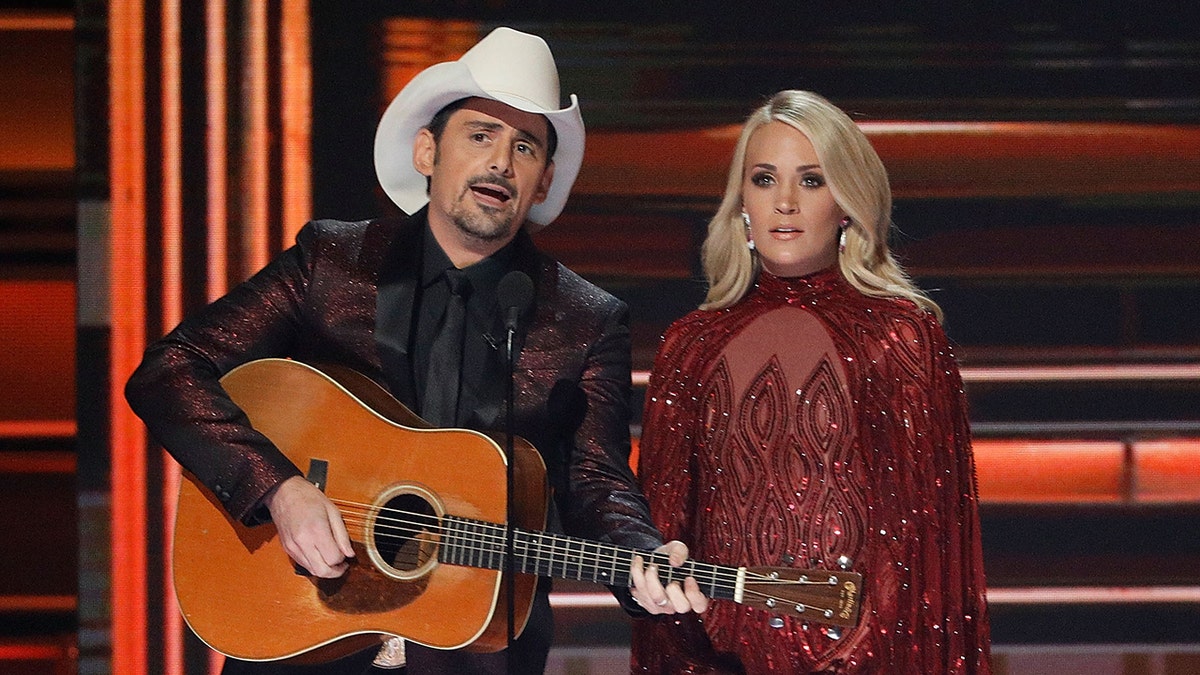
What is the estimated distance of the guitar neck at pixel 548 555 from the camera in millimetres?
2500

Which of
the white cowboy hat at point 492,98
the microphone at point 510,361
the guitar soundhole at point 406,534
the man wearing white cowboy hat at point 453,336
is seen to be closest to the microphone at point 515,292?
the microphone at point 510,361

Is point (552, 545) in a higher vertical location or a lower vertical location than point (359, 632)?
higher

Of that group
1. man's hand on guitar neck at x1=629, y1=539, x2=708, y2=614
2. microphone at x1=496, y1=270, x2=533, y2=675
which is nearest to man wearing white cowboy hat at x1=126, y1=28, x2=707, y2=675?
man's hand on guitar neck at x1=629, y1=539, x2=708, y2=614

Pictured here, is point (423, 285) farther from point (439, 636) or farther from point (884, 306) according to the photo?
point (884, 306)

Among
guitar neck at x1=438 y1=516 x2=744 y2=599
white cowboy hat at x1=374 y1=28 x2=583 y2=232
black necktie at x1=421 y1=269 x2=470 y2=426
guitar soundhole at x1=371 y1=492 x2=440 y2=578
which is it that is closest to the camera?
guitar neck at x1=438 y1=516 x2=744 y2=599

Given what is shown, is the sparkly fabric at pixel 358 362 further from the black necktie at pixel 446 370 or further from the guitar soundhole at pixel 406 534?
the guitar soundhole at pixel 406 534

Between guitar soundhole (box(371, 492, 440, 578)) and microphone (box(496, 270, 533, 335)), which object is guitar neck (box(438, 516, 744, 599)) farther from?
microphone (box(496, 270, 533, 335))

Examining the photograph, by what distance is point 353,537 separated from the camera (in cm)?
267

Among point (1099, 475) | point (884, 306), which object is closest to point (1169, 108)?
point (1099, 475)

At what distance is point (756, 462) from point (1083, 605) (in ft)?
6.53

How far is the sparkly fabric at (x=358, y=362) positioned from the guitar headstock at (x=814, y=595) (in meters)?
0.34

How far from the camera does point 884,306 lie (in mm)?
2764

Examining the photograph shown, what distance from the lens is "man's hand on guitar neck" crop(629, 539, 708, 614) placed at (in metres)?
2.44

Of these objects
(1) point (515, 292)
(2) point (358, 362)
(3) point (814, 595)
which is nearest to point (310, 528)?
(2) point (358, 362)
